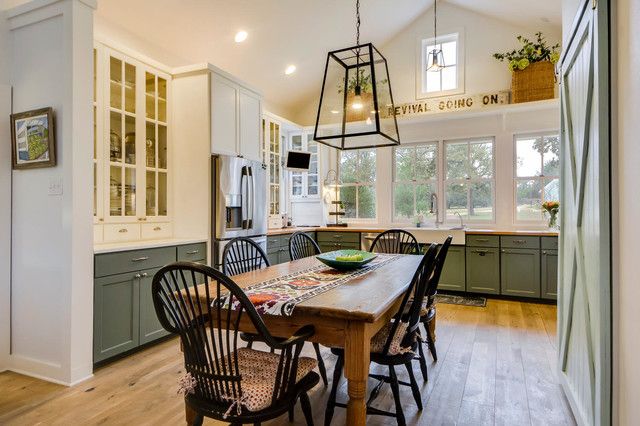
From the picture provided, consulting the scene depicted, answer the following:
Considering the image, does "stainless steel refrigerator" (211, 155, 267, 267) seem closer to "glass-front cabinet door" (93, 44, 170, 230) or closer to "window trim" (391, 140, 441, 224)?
"glass-front cabinet door" (93, 44, 170, 230)

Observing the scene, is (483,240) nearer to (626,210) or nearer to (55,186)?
(626,210)

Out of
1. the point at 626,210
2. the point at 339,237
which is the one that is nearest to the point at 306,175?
the point at 339,237

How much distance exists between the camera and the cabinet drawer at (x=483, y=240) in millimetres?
4910

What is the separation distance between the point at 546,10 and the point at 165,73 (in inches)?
180

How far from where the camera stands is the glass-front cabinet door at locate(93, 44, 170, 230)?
3.18 m

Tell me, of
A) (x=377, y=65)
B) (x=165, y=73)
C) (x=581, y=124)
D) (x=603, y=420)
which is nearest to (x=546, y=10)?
(x=377, y=65)

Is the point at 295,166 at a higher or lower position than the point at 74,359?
higher

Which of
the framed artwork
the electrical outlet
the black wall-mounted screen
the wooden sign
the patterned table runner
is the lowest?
the patterned table runner

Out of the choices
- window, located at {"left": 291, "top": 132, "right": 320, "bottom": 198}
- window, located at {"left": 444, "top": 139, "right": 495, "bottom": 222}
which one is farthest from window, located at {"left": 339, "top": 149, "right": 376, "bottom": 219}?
window, located at {"left": 444, "top": 139, "right": 495, "bottom": 222}

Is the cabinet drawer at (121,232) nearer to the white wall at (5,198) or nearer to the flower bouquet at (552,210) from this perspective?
the white wall at (5,198)

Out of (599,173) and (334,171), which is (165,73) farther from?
(599,173)

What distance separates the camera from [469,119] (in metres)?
5.64

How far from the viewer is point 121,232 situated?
11.1ft

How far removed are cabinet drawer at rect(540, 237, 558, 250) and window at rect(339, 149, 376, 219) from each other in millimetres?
2491
